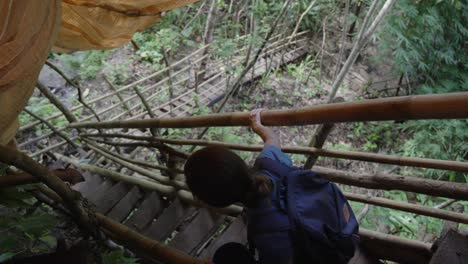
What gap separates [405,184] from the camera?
1403 millimetres

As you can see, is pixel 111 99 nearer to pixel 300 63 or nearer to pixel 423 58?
pixel 300 63

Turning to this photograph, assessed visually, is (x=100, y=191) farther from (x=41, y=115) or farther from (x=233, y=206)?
(x=41, y=115)

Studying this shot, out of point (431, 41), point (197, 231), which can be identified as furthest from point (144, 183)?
point (431, 41)

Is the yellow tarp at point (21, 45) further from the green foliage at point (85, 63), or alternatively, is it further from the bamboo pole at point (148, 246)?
the green foliage at point (85, 63)

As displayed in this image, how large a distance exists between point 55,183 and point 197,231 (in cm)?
97

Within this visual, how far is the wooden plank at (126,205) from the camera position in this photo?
2469mm

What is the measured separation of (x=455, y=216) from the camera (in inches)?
62.2

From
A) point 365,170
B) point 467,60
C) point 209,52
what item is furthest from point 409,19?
point 209,52

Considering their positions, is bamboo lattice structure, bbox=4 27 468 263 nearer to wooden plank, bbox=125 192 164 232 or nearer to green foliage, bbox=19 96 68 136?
wooden plank, bbox=125 192 164 232

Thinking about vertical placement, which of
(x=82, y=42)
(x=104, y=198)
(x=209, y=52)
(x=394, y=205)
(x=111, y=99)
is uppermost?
(x=82, y=42)

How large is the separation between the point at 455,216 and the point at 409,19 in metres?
5.56

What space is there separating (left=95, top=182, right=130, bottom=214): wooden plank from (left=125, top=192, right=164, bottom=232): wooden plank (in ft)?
1.08

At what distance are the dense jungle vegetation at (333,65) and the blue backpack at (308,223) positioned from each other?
3.18 meters

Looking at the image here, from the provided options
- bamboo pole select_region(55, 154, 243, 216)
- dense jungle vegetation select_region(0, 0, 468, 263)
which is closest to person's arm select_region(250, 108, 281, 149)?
bamboo pole select_region(55, 154, 243, 216)
